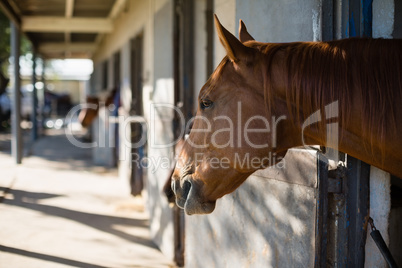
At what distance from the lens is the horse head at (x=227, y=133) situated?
1768 mm

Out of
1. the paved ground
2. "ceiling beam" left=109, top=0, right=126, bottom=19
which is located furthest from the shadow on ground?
"ceiling beam" left=109, top=0, right=126, bottom=19

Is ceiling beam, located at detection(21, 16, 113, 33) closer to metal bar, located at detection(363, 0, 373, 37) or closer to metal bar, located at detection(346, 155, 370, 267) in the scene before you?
metal bar, located at detection(363, 0, 373, 37)

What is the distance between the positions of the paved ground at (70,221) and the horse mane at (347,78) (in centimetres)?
304

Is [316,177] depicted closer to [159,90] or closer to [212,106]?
[212,106]

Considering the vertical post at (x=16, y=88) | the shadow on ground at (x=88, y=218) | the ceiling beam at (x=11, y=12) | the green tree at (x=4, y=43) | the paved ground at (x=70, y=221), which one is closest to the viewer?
the paved ground at (x=70, y=221)

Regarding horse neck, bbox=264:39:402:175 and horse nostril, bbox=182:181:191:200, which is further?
horse nostril, bbox=182:181:191:200

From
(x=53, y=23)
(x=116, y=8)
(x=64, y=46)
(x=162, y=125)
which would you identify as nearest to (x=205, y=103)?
(x=162, y=125)

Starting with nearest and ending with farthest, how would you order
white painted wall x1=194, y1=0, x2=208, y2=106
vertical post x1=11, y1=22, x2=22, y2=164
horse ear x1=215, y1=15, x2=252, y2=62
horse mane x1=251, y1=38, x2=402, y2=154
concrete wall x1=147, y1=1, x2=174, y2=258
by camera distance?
horse mane x1=251, y1=38, x2=402, y2=154
horse ear x1=215, y1=15, x2=252, y2=62
white painted wall x1=194, y1=0, x2=208, y2=106
concrete wall x1=147, y1=1, x2=174, y2=258
vertical post x1=11, y1=22, x2=22, y2=164

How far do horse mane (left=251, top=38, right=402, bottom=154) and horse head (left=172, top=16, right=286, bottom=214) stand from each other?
0.09 metres

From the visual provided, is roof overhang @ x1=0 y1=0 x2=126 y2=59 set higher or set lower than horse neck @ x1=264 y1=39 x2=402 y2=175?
higher

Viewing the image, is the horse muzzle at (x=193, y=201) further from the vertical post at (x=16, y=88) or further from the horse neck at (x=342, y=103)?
the vertical post at (x=16, y=88)

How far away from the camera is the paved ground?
4238 mm

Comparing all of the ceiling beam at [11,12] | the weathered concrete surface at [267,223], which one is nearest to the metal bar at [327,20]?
the weathered concrete surface at [267,223]

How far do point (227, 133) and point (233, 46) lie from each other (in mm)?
386
